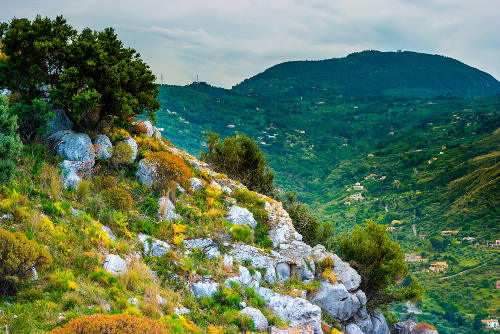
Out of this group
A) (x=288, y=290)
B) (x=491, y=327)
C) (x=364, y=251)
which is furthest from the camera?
(x=491, y=327)

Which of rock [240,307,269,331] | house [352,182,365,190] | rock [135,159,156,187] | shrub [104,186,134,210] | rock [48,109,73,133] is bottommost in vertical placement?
house [352,182,365,190]

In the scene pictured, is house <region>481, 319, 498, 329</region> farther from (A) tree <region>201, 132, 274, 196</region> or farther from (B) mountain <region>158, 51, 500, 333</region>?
(A) tree <region>201, 132, 274, 196</region>

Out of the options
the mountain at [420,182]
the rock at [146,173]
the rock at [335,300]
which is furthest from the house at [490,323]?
the rock at [146,173]

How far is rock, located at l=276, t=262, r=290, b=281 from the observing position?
14373 millimetres

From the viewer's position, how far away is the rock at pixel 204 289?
1118cm

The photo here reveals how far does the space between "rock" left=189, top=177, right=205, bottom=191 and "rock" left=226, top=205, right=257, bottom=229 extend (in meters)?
2.13

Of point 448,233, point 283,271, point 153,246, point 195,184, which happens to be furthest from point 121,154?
point 448,233

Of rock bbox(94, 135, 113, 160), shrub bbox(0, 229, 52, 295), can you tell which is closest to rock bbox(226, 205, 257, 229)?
rock bbox(94, 135, 113, 160)

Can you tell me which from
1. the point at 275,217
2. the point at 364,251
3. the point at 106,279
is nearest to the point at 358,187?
the point at 364,251

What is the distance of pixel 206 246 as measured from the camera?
13.4 meters

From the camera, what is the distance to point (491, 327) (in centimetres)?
7194

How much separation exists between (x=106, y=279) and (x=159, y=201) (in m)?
5.53

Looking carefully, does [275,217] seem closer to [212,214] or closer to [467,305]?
[212,214]

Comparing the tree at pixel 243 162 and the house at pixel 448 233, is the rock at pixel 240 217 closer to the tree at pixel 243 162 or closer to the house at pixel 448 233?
the tree at pixel 243 162
